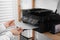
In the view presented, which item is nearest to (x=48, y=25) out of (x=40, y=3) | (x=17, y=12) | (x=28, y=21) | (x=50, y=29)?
(x=50, y=29)

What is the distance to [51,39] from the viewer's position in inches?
56.9

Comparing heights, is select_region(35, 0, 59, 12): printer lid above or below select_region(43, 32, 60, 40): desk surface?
above

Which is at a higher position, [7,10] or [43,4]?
[43,4]

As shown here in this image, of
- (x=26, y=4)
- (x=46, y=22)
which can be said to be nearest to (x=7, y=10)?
(x=26, y=4)

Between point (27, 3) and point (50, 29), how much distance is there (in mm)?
1241

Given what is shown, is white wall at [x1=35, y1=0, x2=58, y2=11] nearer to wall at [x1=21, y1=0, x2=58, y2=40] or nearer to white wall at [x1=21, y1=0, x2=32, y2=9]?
wall at [x1=21, y1=0, x2=58, y2=40]

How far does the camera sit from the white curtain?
2413 mm

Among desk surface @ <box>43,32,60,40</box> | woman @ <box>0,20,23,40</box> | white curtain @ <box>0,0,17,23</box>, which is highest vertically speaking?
white curtain @ <box>0,0,17,23</box>

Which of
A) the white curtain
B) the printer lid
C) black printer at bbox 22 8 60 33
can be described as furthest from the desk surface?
the white curtain

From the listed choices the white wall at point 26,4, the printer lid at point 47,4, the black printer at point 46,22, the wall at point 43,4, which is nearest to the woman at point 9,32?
the black printer at point 46,22

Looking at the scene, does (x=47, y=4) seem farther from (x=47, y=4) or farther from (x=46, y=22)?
(x=46, y=22)

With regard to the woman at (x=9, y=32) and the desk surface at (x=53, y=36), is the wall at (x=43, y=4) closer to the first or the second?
the desk surface at (x=53, y=36)

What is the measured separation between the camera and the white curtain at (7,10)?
2.41m

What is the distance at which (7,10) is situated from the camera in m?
2.47
